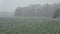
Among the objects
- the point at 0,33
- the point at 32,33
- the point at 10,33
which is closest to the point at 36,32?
the point at 32,33

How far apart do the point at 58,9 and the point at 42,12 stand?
71.2 inches

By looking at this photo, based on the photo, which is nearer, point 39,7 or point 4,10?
point 4,10

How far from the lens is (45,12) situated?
14.3 meters

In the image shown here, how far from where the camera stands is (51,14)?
541 inches

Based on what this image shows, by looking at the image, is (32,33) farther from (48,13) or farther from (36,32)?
(48,13)

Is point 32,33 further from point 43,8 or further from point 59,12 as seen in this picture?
point 43,8

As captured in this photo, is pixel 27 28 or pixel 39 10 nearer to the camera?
pixel 27 28

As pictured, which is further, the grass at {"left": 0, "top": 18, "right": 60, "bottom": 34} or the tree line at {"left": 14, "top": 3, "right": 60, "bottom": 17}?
the tree line at {"left": 14, "top": 3, "right": 60, "bottom": 17}

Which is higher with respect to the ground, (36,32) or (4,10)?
(4,10)

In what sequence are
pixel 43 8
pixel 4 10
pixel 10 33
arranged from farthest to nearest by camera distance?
pixel 43 8 → pixel 4 10 → pixel 10 33

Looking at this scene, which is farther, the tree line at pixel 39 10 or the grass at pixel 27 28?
the tree line at pixel 39 10

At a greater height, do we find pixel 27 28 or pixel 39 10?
pixel 27 28

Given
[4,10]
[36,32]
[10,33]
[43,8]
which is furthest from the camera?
[43,8]

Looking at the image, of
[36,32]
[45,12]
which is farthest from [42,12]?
[36,32]
